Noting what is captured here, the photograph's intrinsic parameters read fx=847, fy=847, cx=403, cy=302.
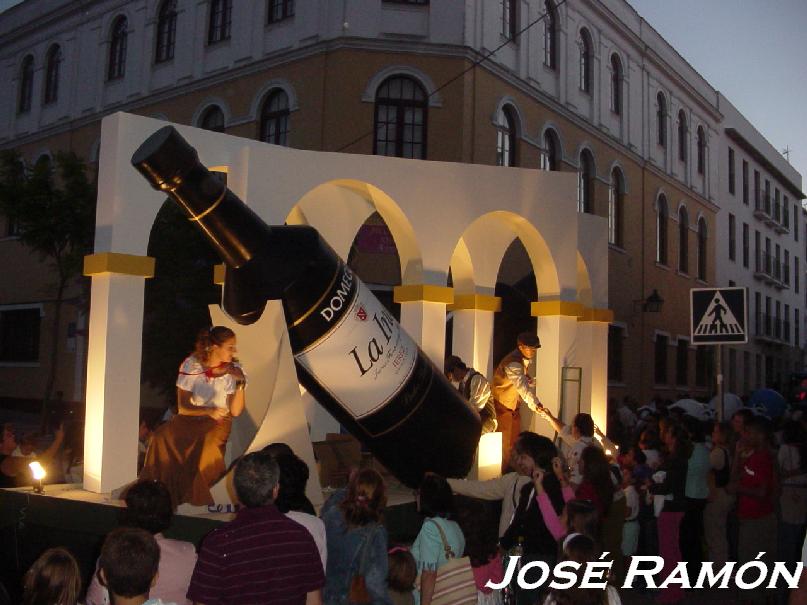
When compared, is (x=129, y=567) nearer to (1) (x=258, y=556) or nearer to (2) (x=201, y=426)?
(1) (x=258, y=556)

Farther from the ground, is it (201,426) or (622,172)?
(622,172)

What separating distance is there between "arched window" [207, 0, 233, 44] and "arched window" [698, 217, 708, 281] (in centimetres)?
1767

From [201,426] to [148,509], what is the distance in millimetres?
2866

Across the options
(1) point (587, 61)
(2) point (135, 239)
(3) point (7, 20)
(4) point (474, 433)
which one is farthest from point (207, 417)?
(3) point (7, 20)

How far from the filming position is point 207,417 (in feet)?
20.3

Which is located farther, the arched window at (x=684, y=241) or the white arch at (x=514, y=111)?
the arched window at (x=684, y=241)

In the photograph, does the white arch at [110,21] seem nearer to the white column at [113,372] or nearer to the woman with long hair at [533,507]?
the white column at [113,372]

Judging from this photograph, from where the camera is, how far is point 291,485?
3.58m

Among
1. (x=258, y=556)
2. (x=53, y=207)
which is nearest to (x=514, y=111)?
(x=53, y=207)

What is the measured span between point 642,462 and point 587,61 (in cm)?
1626

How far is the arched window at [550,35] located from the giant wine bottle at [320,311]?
15272 millimetres

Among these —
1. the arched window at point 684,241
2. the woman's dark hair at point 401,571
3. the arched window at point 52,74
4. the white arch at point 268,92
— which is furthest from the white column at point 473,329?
the arched window at point 684,241

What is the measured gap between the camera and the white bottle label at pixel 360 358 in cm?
608

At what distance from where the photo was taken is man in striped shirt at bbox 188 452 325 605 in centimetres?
297
